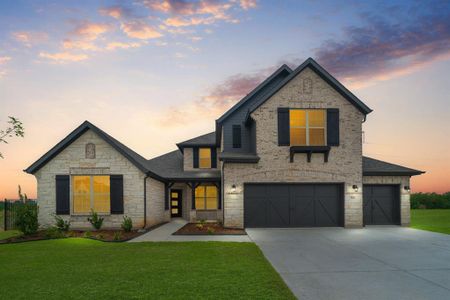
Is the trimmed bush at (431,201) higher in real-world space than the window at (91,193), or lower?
lower

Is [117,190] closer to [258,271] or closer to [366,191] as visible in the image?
[258,271]

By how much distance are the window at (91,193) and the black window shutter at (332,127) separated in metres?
12.6

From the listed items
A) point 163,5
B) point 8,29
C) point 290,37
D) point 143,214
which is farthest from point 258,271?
Result: point 8,29

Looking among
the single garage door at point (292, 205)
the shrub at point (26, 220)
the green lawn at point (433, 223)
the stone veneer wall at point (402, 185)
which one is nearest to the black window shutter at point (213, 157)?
the single garage door at point (292, 205)

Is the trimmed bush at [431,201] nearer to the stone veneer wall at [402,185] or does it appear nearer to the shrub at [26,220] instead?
the stone veneer wall at [402,185]

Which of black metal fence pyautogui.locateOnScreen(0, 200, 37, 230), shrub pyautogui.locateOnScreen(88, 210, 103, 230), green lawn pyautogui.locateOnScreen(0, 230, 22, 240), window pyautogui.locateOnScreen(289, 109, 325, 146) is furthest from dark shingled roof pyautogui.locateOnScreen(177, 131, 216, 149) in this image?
green lawn pyautogui.locateOnScreen(0, 230, 22, 240)

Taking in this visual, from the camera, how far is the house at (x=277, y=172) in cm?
1630

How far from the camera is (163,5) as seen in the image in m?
14.9

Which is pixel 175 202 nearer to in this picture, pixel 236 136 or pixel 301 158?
pixel 236 136

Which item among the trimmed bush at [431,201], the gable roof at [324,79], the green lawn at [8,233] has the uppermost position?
the gable roof at [324,79]

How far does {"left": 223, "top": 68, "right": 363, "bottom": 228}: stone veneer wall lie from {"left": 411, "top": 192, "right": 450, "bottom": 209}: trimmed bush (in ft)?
71.5

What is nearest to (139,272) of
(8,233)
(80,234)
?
(80,234)

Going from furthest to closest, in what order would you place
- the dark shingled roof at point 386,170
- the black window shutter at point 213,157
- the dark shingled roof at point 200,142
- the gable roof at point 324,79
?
the black window shutter at point 213,157 → the dark shingled roof at point 200,142 → the dark shingled roof at point 386,170 → the gable roof at point 324,79

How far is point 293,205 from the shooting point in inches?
663
